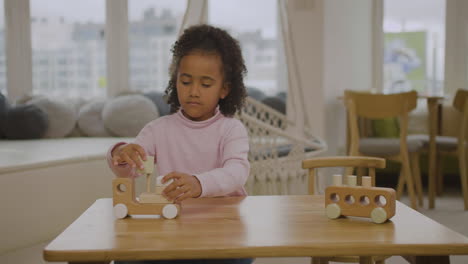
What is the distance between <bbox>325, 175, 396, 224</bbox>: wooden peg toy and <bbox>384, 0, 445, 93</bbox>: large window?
15.8 ft

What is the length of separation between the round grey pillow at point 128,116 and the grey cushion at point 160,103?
10cm

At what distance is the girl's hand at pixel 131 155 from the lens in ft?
4.10

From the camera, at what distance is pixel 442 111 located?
5.05 metres

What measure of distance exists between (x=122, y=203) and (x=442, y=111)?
4.38 meters

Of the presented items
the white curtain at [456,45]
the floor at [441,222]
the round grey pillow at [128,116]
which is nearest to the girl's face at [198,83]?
the floor at [441,222]

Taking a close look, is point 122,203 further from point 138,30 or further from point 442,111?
point 442,111

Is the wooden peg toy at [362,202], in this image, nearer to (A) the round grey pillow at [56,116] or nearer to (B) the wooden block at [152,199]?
(B) the wooden block at [152,199]

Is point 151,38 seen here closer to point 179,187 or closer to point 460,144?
point 460,144

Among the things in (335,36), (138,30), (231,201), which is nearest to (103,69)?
(138,30)

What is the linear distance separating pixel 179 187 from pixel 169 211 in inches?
2.6

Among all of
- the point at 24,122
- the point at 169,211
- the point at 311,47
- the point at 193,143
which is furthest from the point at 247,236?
the point at 311,47

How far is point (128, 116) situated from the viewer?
411 centimetres

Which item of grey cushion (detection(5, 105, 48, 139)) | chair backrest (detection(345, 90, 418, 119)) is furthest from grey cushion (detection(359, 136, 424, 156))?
grey cushion (detection(5, 105, 48, 139))

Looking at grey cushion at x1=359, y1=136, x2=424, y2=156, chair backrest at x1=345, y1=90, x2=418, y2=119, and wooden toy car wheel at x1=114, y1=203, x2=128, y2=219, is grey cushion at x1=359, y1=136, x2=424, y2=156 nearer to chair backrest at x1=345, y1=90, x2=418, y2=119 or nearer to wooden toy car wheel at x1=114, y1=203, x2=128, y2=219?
chair backrest at x1=345, y1=90, x2=418, y2=119
